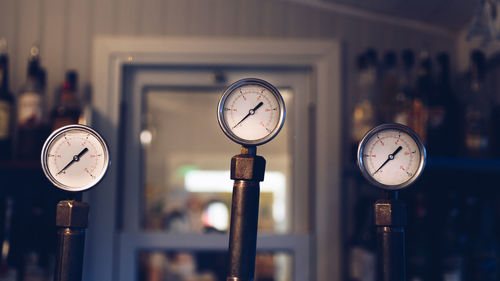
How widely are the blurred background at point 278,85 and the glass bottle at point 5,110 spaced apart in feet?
0.04

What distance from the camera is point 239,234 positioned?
3.28 ft

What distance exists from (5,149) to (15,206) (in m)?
0.22

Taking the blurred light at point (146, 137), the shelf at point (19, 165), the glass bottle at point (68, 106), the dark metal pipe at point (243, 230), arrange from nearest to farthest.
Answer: the dark metal pipe at point (243, 230) → the shelf at point (19, 165) → the glass bottle at point (68, 106) → the blurred light at point (146, 137)

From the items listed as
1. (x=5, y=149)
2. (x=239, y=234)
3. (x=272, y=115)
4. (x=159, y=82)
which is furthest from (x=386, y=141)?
(x=5, y=149)

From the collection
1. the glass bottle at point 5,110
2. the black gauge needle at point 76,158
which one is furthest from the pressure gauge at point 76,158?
the glass bottle at point 5,110

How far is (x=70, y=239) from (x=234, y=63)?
40.7 inches

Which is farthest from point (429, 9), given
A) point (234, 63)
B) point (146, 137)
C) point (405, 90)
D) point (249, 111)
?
point (146, 137)

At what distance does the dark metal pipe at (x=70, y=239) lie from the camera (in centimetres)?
105

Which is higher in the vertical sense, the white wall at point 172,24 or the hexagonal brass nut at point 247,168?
the white wall at point 172,24

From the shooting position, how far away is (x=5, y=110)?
1.66 m

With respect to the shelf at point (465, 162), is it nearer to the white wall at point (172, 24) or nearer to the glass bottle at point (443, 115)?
the glass bottle at point (443, 115)

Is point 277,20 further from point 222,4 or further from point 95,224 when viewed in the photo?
point 95,224

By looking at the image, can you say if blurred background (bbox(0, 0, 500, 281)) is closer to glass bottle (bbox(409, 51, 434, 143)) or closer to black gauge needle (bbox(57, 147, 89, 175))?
glass bottle (bbox(409, 51, 434, 143))

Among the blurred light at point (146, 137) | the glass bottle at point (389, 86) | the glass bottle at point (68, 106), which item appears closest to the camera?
the glass bottle at point (68, 106)
